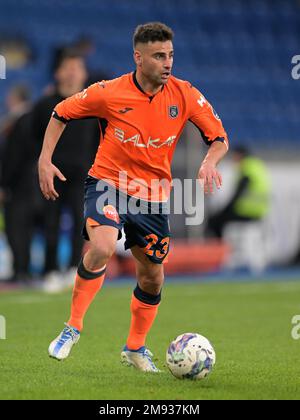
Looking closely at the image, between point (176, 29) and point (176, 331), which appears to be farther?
point (176, 29)

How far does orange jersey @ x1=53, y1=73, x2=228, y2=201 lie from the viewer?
19.4 feet

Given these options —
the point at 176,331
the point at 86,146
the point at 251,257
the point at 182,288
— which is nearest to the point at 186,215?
the point at 251,257

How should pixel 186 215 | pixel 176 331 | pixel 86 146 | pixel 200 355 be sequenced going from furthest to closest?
1. pixel 186 215
2. pixel 86 146
3. pixel 176 331
4. pixel 200 355

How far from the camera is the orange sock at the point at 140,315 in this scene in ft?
19.9

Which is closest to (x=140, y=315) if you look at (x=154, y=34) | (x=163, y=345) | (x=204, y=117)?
(x=163, y=345)

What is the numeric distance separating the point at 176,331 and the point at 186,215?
6.86m

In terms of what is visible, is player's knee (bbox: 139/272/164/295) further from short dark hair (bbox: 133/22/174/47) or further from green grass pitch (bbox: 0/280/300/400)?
short dark hair (bbox: 133/22/174/47)

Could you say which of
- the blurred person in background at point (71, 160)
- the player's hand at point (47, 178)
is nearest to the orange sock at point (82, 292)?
the player's hand at point (47, 178)

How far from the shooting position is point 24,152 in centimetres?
1180

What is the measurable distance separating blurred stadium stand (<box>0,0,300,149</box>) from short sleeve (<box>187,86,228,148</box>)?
33.6ft

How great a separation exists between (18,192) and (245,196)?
14.0 ft

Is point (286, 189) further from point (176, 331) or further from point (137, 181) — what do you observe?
point (137, 181)

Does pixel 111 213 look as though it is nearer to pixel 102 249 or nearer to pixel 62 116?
pixel 102 249

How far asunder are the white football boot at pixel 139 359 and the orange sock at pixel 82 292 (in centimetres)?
35
